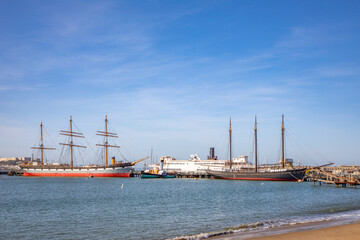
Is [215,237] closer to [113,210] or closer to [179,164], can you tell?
[113,210]

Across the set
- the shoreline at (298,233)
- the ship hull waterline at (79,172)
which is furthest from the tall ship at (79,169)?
the shoreline at (298,233)

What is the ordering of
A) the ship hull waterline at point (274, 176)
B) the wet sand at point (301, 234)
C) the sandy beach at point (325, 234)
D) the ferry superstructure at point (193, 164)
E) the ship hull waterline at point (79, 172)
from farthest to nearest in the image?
the ferry superstructure at point (193, 164) → the ship hull waterline at point (79, 172) → the ship hull waterline at point (274, 176) → the wet sand at point (301, 234) → the sandy beach at point (325, 234)

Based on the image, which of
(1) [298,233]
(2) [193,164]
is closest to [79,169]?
(2) [193,164]

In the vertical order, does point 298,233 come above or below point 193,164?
above

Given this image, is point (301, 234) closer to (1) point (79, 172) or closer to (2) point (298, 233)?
(2) point (298, 233)

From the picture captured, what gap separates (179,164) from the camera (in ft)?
425

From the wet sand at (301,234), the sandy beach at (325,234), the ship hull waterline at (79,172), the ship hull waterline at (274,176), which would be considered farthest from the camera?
the ship hull waterline at (79,172)

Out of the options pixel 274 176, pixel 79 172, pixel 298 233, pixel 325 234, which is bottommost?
pixel 79 172

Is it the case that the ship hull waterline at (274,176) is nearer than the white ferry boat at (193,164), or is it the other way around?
the ship hull waterline at (274,176)

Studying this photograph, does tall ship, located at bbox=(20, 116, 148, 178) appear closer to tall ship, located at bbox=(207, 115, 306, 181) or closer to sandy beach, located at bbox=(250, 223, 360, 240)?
tall ship, located at bbox=(207, 115, 306, 181)

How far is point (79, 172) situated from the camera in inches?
4102

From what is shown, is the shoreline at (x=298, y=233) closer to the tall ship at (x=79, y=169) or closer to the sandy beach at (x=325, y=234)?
the sandy beach at (x=325, y=234)

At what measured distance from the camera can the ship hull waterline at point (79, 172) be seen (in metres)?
98.8

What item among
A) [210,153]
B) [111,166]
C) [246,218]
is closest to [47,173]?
[111,166]
